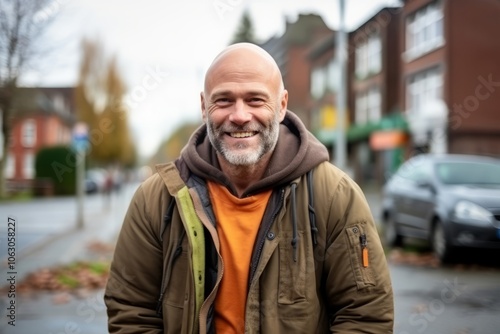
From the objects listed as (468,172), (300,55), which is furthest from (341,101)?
(300,55)

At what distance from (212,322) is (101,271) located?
22.2ft

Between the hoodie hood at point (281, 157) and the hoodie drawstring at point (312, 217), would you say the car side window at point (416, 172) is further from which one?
the hoodie drawstring at point (312, 217)

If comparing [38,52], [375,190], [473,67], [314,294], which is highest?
[473,67]

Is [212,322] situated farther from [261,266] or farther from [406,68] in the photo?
[406,68]

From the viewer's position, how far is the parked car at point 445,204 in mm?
8164

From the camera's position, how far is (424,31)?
2738cm

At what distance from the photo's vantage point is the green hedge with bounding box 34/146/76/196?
36.8 meters

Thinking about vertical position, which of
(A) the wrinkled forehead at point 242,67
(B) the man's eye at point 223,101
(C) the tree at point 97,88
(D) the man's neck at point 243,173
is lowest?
(D) the man's neck at point 243,173

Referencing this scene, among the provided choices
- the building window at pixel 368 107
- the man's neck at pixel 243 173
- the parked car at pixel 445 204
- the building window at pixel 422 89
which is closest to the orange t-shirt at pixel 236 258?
the man's neck at pixel 243 173

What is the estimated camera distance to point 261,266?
226 centimetres

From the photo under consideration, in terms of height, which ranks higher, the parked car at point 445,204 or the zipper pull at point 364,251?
the zipper pull at point 364,251

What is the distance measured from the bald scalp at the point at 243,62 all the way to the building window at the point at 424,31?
82.5 ft

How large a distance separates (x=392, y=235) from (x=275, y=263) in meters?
9.03

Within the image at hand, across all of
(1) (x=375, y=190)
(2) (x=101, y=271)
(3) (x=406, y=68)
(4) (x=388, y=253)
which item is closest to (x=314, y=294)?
(2) (x=101, y=271)
